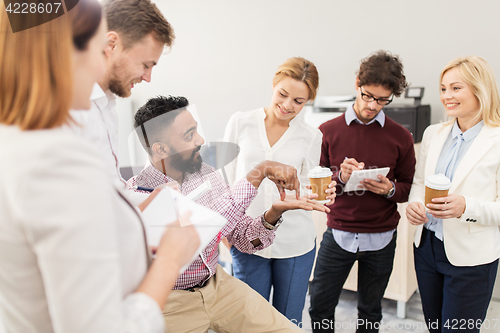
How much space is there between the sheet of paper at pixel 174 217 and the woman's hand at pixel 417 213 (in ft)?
3.62

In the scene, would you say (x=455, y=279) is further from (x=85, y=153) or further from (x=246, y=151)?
(x=85, y=153)

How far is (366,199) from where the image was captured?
1.56m

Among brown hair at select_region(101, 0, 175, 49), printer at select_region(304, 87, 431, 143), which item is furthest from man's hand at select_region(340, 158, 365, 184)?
brown hair at select_region(101, 0, 175, 49)

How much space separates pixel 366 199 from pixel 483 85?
0.63 meters

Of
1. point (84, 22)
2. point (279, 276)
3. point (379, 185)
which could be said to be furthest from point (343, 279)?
point (84, 22)

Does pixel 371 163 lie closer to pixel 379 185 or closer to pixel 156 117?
pixel 379 185

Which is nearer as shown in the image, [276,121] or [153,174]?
[153,174]

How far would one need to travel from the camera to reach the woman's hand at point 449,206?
1263mm

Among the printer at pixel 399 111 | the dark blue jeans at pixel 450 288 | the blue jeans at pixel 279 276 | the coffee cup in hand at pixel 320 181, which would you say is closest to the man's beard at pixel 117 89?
the coffee cup in hand at pixel 320 181

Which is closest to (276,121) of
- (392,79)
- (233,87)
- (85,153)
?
(392,79)

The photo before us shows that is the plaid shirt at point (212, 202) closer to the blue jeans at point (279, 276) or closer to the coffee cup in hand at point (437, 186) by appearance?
the blue jeans at point (279, 276)

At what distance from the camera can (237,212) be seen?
3.33 ft

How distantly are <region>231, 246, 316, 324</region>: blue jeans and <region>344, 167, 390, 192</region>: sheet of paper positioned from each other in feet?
1.12

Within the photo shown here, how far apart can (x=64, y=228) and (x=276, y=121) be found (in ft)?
3.72
